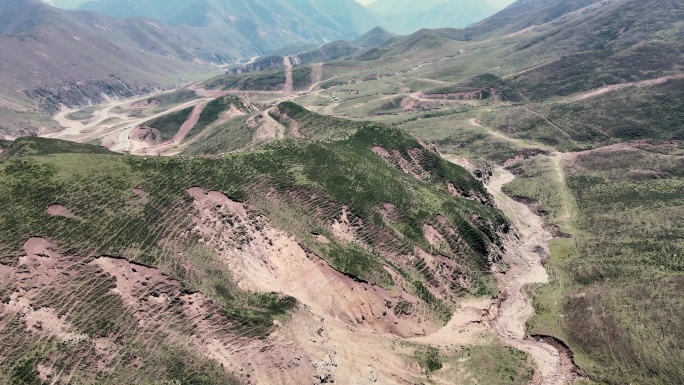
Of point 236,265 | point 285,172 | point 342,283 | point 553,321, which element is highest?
point 285,172

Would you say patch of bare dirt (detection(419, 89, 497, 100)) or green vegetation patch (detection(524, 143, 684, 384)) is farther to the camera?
patch of bare dirt (detection(419, 89, 497, 100))

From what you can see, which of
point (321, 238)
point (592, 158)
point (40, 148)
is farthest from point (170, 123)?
point (592, 158)

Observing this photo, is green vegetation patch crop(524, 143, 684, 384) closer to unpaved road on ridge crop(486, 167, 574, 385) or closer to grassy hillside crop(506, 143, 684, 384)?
grassy hillside crop(506, 143, 684, 384)

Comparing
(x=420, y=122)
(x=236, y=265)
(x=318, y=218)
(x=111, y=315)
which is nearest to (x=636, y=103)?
(x=420, y=122)

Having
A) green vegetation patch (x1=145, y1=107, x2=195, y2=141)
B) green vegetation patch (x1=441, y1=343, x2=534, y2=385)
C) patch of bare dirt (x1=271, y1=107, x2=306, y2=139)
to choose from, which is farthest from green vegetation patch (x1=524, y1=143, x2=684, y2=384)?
green vegetation patch (x1=145, y1=107, x2=195, y2=141)

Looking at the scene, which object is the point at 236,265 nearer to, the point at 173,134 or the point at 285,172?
the point at 285,172

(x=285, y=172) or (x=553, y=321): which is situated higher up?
(x=285, y=172)

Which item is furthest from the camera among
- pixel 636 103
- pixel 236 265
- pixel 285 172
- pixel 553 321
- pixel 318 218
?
pixel 636 103
